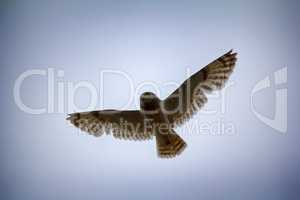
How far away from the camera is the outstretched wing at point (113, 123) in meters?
1.21

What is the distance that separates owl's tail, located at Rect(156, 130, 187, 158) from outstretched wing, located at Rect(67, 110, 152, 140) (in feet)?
0.13

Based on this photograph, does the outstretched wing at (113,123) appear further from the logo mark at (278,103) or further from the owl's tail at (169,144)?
the logo mark at (278,103)

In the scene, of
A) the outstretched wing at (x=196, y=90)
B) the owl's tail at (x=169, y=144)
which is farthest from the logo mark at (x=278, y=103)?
the owl's tail at (x=169, y=144)

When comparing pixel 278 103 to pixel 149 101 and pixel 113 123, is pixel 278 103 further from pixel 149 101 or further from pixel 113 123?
pixel 113 123

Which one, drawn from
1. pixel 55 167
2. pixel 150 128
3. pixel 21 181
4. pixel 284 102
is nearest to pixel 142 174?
pixel 150 128

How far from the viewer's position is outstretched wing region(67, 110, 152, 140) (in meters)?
1.21

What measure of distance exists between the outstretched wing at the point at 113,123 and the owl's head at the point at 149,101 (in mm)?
37

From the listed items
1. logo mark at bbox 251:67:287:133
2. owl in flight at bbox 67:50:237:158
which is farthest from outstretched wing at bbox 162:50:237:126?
logo mark at bbox 251:67:287:133

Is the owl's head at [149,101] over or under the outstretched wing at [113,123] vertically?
over

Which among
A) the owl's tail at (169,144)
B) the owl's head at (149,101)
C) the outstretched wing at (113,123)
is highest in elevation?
the owl's head at (149,101)

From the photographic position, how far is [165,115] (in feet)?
3.92

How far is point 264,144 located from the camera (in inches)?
48.1

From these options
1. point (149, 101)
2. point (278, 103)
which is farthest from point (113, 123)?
point (278, 103)
